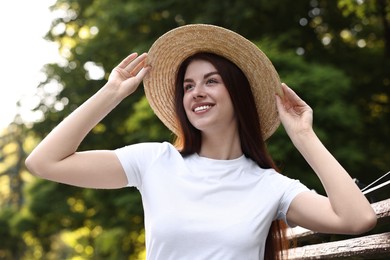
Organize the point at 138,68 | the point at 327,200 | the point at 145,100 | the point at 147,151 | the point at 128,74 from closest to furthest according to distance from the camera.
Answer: the point at 327,200 < the point at 147,151 < the point at 128,74 < the point at 138,68 < the point at 145,100

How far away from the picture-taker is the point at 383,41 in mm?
15062

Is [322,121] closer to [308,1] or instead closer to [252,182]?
[308,1]

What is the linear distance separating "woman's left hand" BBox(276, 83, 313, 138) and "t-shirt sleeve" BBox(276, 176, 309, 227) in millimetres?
169

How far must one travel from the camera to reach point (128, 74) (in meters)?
2.78

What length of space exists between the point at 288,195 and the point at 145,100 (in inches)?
369

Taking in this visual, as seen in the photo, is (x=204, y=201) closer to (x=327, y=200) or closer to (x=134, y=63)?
(x=327, y=200)

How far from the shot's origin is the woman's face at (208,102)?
269 centimetres

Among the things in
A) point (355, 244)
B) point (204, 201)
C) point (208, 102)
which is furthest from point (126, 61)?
point (355, 244)

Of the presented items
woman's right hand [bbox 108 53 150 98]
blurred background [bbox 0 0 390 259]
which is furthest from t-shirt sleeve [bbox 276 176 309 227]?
blurred background [bbox 0 0 390 259]

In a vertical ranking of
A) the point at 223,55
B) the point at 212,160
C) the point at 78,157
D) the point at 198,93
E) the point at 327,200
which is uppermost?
the point at 223,55

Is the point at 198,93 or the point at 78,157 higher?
the point at 198,93

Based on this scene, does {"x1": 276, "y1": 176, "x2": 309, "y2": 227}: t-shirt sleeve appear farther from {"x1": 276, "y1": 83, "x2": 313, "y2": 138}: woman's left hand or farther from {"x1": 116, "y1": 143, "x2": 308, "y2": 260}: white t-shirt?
{"x1": 276, "y1": 83, "x2": 313, "y2": 138}: woman's left hand

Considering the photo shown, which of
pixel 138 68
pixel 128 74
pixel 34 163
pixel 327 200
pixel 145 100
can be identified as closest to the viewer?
pixel 327 200

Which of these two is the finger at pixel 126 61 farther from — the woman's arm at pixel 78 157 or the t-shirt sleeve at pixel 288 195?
the t-shirt sleeve at pixel 288 195
